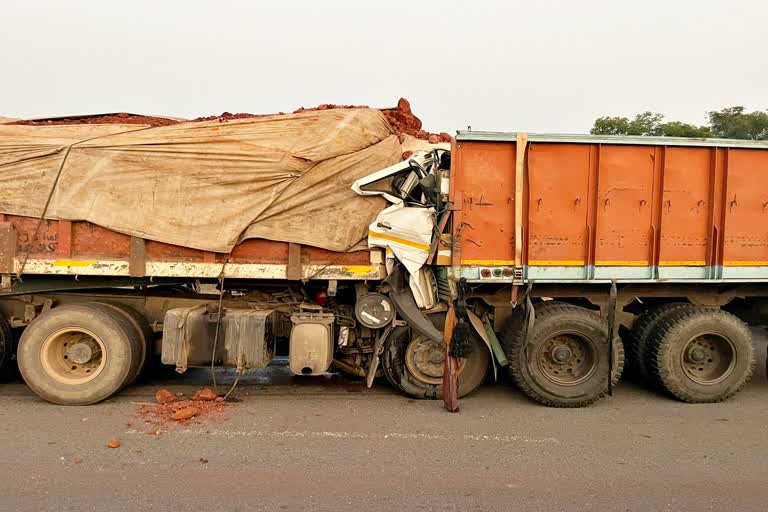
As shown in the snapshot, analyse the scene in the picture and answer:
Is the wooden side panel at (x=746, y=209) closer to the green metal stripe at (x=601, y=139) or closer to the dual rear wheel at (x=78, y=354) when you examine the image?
the green metal stripe at (x=601, y=139)

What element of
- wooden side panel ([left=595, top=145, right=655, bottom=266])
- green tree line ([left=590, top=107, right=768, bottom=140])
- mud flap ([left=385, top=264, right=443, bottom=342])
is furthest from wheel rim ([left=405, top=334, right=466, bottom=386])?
green tree line ([left=590, top=107, right=768, bottom=140])

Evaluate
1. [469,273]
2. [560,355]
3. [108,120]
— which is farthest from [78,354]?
[560,355]

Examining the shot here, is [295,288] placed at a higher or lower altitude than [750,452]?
higher

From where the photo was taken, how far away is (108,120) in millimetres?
6051

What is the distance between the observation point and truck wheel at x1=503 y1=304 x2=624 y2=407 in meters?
5.28

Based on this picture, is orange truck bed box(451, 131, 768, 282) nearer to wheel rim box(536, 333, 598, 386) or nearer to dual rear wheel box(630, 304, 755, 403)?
dual rear wheel box(630, 304, 755, 403)

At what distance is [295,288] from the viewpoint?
5.69 metres

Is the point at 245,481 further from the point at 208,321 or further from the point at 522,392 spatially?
the point at 522,392

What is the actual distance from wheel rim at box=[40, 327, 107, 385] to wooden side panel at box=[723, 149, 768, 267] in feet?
20.5

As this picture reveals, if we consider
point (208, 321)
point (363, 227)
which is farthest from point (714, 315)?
point (208, 321)

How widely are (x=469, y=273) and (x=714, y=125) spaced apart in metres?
19.4

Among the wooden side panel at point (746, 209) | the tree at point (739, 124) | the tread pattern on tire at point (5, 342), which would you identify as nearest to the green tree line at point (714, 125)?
the tree at point (739, 124)

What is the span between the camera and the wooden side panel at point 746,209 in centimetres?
532

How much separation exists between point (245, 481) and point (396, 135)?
12.4 ft
